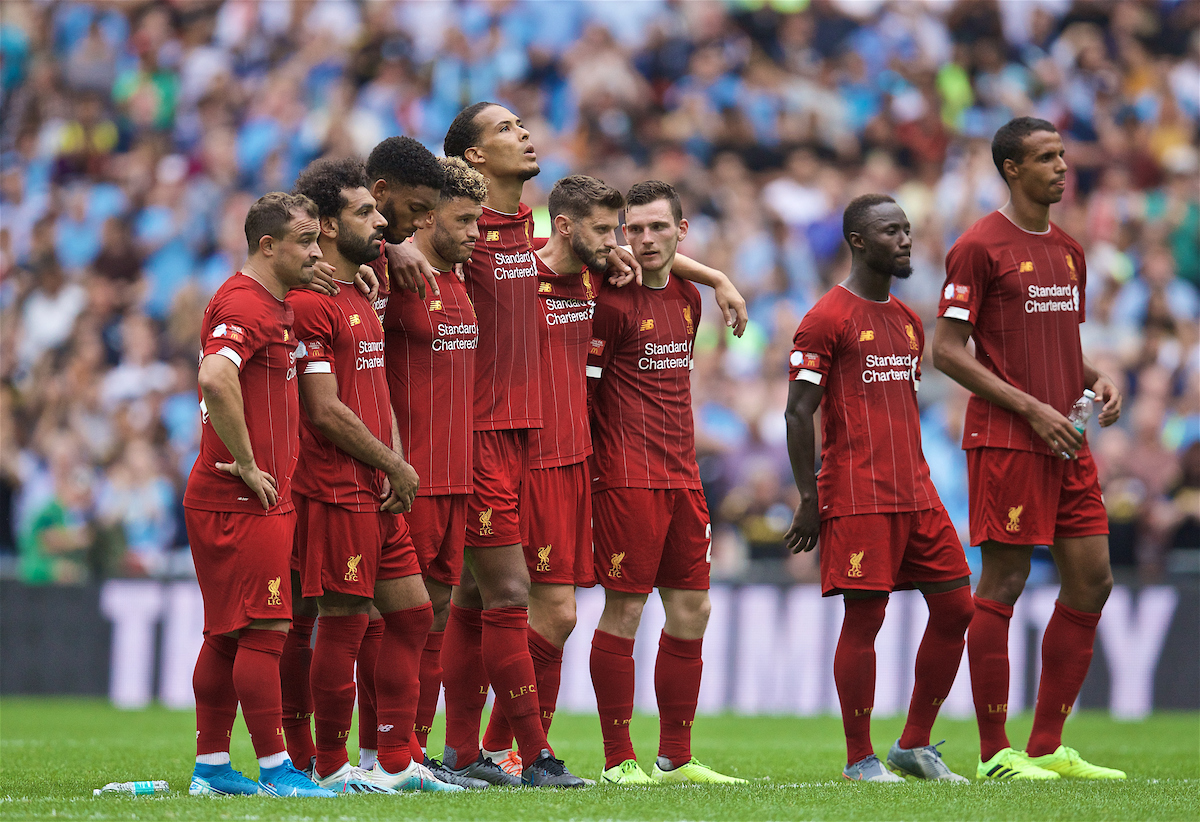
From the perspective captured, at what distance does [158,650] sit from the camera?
12.9m

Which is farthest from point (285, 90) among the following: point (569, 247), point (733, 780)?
point (733, 780)

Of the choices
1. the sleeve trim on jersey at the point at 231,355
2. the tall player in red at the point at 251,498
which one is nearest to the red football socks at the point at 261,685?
the tall player in red at the point at 251,498

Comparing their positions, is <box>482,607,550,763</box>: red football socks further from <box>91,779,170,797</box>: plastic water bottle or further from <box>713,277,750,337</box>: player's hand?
<box>713,277,750,337</box>: player's hand

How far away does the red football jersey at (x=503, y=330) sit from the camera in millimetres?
6828

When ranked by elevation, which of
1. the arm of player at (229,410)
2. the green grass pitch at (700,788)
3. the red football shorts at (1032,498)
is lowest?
the green grass pitch at (700,788)

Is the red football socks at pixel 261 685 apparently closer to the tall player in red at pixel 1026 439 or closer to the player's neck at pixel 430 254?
the player's neck at pixel 430 254

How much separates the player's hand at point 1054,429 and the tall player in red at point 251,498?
11.3ft

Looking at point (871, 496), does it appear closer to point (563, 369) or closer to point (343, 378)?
point (563, 369)

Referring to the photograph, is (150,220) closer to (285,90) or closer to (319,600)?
(285,90)

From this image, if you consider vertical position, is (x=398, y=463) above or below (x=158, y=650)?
above

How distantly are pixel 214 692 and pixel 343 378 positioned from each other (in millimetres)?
1385

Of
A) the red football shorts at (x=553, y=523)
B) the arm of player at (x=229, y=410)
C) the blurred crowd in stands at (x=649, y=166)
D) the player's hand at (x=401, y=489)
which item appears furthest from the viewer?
the blurred crowd in stands at (x=649, y=166)

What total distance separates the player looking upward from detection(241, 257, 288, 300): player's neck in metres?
0.56

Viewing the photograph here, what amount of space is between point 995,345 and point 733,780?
8.09 ft
